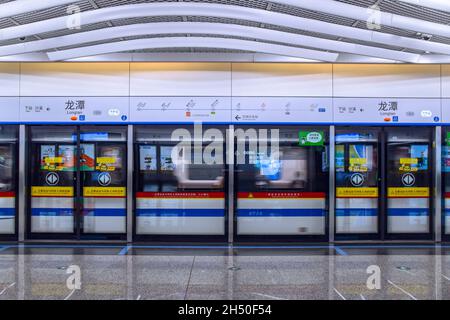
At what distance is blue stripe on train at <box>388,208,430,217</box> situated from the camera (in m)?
8.66

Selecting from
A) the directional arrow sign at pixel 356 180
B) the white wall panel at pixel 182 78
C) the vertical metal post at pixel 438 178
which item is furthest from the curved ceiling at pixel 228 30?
the directional arrow sign at pixel 356 180

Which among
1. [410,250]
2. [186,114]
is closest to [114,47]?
[186,114]

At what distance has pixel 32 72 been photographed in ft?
28.2

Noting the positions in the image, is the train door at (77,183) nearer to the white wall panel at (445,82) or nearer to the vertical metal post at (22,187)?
the vertical metal post at (22,187)

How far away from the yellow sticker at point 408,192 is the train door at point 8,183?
726cm

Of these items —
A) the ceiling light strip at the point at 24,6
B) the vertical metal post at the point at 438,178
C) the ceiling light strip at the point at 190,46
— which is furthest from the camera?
the vertical metal post at the point at 438,178

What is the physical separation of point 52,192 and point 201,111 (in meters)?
3.28

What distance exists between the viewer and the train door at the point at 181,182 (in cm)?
854

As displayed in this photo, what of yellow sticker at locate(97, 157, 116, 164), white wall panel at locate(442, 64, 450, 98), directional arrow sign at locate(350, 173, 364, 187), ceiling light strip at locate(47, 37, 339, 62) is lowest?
directional arrow sign at locate(350, 173, 364, 187)

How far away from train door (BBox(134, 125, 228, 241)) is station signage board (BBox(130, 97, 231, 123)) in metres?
0.19

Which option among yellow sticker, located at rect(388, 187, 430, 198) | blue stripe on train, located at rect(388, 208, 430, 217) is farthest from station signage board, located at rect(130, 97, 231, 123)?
blue stripe on train, located at rect(388, 208, 430, 217)

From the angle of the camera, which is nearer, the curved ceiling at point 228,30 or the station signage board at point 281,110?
the curved ceiling at point 228,30

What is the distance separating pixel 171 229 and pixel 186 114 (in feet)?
7.31

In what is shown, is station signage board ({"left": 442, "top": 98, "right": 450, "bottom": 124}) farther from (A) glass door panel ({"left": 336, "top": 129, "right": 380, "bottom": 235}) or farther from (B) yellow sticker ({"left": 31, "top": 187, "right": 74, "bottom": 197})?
(B) yellow sticker ({"left": 31, "top": 187, "right": 74, "bottom": 197})
